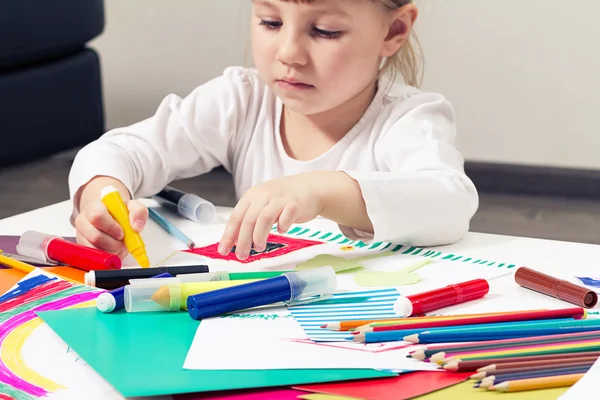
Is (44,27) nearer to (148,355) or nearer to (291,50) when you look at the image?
(291,50)

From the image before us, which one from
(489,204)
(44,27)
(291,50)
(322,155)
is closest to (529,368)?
(291,50)

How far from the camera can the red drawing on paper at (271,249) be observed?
650mm

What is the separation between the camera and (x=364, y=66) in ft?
2.73

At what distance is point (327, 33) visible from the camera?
2.56 ft

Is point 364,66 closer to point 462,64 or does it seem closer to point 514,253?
point 514,253

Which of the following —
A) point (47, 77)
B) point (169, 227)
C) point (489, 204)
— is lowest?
point (489, 204)

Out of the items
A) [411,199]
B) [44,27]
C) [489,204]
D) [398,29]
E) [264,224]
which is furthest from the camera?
[489,204]

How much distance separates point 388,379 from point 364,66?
476 mm

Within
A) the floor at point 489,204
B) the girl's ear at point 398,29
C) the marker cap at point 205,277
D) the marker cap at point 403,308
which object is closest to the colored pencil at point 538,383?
the marker cap at point 403,308

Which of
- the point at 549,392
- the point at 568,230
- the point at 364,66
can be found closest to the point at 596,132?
the point at 568,230

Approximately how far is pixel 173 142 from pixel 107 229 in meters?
0.25

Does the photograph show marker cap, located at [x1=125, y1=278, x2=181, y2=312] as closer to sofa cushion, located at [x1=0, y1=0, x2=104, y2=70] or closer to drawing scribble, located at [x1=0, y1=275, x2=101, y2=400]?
drawing scribble, located at [x1=0, y1=275, x2=101, y2=400]

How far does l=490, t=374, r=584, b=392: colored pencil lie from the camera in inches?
15.2

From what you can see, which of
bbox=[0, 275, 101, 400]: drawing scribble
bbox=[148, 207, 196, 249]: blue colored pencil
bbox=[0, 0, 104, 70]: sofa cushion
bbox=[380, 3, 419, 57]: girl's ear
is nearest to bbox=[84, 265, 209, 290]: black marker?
bbox=[0, 275, 101, 400]: drawing scribble
